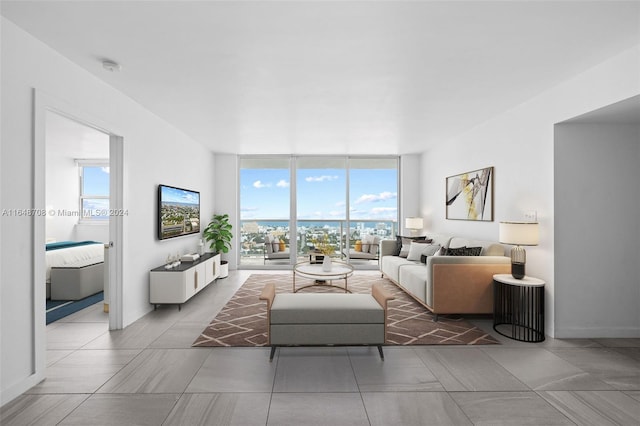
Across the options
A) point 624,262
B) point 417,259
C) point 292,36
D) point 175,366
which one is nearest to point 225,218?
point 417,259

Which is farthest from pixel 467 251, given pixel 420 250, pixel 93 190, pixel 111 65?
pixel 93 190

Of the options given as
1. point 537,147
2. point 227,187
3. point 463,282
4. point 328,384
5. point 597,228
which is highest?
point 537,147

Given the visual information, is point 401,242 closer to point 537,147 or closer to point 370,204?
point 370,204

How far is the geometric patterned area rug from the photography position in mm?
3406

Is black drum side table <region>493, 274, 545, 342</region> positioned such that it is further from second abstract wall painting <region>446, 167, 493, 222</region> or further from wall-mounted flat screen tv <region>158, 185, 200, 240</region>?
wall-mounted flat screen tv <region>158, 185, 200, 240</region>

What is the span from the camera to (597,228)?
11.5 feet

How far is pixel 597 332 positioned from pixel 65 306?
641 cm

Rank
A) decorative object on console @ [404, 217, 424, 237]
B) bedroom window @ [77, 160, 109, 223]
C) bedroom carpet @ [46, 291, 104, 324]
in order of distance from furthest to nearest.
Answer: bedroom window @ [77, 160, 109, 223] < decorative object on console @ [404, 217, 424, 237] < bedroom carpet @ [46, 291, 104, 324]

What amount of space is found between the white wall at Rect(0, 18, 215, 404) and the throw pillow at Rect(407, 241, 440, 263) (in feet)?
13.6

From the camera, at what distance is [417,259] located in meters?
5.68

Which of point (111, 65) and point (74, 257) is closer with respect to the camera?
point (111, 65)

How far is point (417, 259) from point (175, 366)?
4052 mm

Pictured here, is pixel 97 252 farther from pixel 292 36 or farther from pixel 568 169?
pixel 568 169

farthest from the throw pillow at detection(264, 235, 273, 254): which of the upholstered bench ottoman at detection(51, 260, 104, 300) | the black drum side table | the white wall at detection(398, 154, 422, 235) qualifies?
the black drum side table
